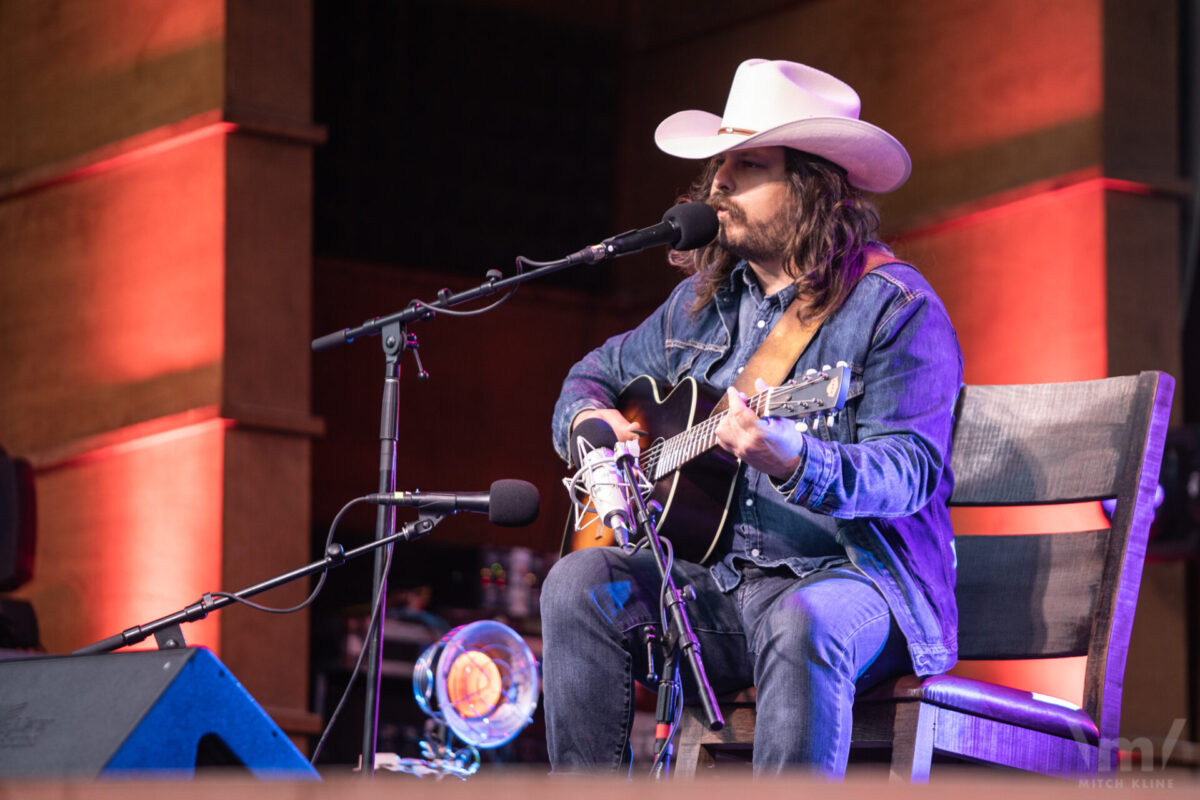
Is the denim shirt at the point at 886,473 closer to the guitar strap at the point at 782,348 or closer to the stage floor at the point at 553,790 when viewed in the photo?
the guitar strap at the point at 782,348

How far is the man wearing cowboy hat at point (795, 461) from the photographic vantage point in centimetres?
243

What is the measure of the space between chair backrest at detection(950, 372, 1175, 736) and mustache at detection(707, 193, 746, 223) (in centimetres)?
55

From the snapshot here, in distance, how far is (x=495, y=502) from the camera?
2.56 m

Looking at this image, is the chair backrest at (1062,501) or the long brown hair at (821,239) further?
the long brown hair at (821,239)

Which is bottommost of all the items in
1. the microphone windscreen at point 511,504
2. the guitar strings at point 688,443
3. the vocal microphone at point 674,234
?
the microphone windscreen at point 511,504

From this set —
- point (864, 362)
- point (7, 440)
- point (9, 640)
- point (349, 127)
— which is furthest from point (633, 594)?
point (349, 127)

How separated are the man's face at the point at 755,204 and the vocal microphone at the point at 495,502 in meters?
0.68

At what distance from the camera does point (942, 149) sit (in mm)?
5895

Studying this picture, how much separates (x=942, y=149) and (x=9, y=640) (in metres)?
3.65

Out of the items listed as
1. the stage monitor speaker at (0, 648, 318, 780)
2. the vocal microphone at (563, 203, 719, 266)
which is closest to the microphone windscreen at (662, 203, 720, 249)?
the vocal microphone at (563, 203, 719, 266)

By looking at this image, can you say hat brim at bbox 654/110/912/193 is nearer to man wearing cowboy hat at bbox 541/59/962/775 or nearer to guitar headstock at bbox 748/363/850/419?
man wearing cowboy hat at bbox 541/59/962/775

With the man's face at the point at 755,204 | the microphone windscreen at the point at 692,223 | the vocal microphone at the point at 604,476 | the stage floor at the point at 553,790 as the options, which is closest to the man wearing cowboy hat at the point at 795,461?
the man's face at the point at 755,204

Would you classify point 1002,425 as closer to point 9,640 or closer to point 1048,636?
point 1048,636

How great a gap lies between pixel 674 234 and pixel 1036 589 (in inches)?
36.2
